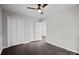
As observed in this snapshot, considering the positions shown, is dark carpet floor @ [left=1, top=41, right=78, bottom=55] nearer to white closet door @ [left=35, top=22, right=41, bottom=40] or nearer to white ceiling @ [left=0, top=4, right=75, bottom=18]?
white closet door @ [left=35, top=22, right=41, bottom=40]

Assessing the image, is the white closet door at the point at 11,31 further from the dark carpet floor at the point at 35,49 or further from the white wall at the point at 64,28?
the white wall at the point at 64,28

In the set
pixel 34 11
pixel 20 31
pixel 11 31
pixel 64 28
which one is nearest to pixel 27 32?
pixel 20 31

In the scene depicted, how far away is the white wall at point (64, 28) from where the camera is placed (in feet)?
4.24

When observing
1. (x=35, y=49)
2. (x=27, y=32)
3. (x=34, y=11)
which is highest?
(x=34, y=11)

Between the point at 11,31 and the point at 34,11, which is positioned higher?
the point at 34,11

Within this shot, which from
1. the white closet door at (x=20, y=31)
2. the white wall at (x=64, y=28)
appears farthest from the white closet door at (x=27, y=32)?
the white wall at (x=64, y=28)

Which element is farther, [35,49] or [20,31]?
[35,49]

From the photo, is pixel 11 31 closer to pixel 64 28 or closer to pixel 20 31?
pixel 20 31

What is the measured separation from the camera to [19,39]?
122cm

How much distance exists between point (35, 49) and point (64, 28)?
63cm

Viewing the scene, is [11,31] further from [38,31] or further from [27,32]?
[38,31]

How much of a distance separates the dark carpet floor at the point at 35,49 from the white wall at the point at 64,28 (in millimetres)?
101

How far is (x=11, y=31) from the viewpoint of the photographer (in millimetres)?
1175

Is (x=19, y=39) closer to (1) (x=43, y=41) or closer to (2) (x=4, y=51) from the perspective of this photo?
(2) (x=4, y=51)
